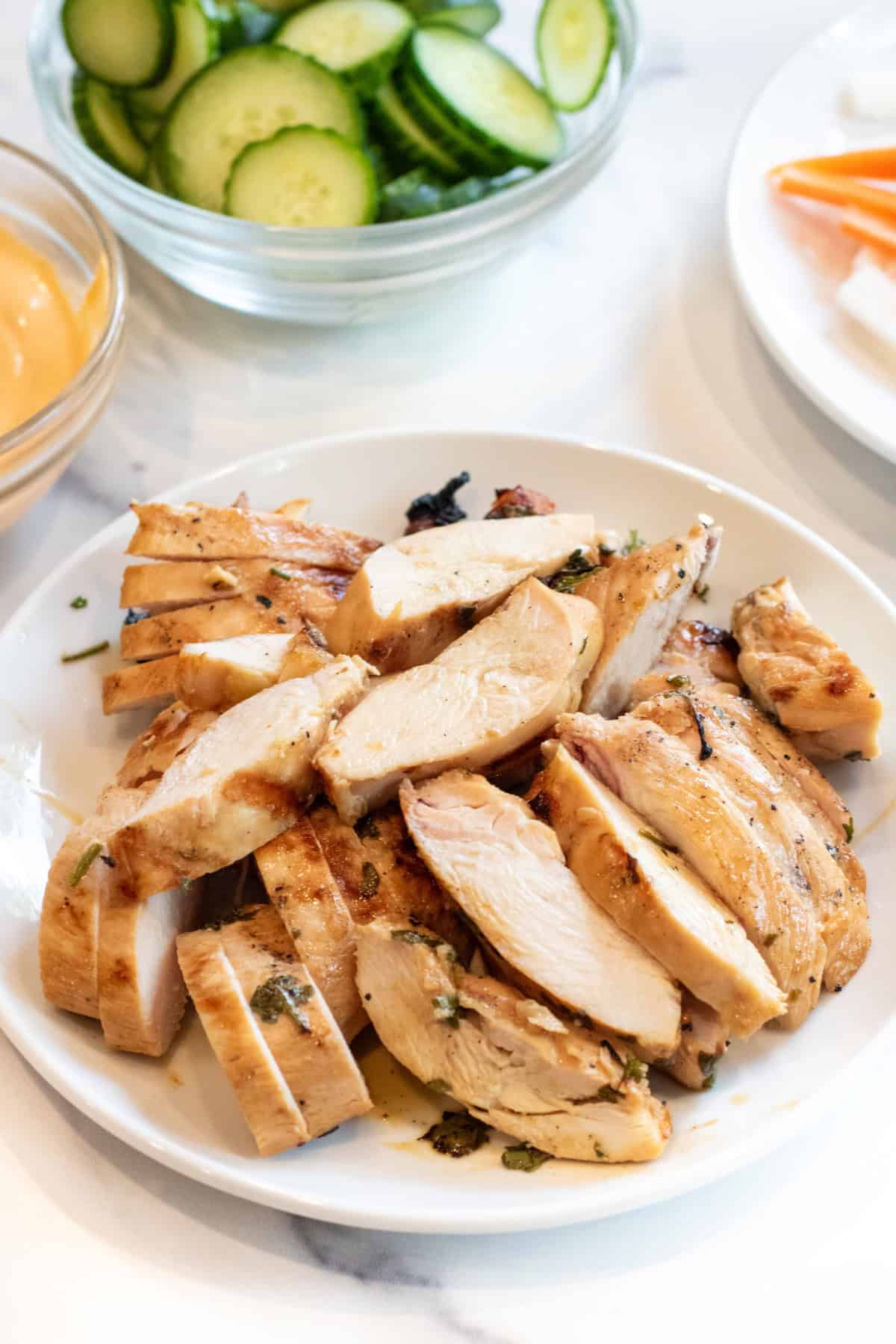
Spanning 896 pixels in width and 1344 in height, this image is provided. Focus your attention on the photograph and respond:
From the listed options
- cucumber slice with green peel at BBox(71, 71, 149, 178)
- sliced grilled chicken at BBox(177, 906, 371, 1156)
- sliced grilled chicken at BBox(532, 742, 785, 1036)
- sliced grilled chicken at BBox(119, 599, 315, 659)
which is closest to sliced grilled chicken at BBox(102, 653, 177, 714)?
sliced grilled chicken at BBox(119, 599, 315, 659)

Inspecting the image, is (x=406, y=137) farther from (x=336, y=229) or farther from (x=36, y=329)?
(x=36, y=329)

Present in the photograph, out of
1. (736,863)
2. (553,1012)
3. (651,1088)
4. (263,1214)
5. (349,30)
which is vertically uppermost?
(349,30)

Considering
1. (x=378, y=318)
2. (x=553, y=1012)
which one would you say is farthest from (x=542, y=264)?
(x=553, y=1012)

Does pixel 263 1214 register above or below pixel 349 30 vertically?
below

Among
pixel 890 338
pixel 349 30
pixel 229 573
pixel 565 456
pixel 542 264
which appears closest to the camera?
pixel 229 573

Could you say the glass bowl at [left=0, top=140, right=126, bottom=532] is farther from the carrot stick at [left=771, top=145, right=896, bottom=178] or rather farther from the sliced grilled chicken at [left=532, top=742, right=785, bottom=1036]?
the carrot stick at [left=771, top=145, right=896, bottom=178]

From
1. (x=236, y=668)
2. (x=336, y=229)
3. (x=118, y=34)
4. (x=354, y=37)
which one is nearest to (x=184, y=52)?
(x=118, y=34)

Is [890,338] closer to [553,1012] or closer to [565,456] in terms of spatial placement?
A: [565,456]
